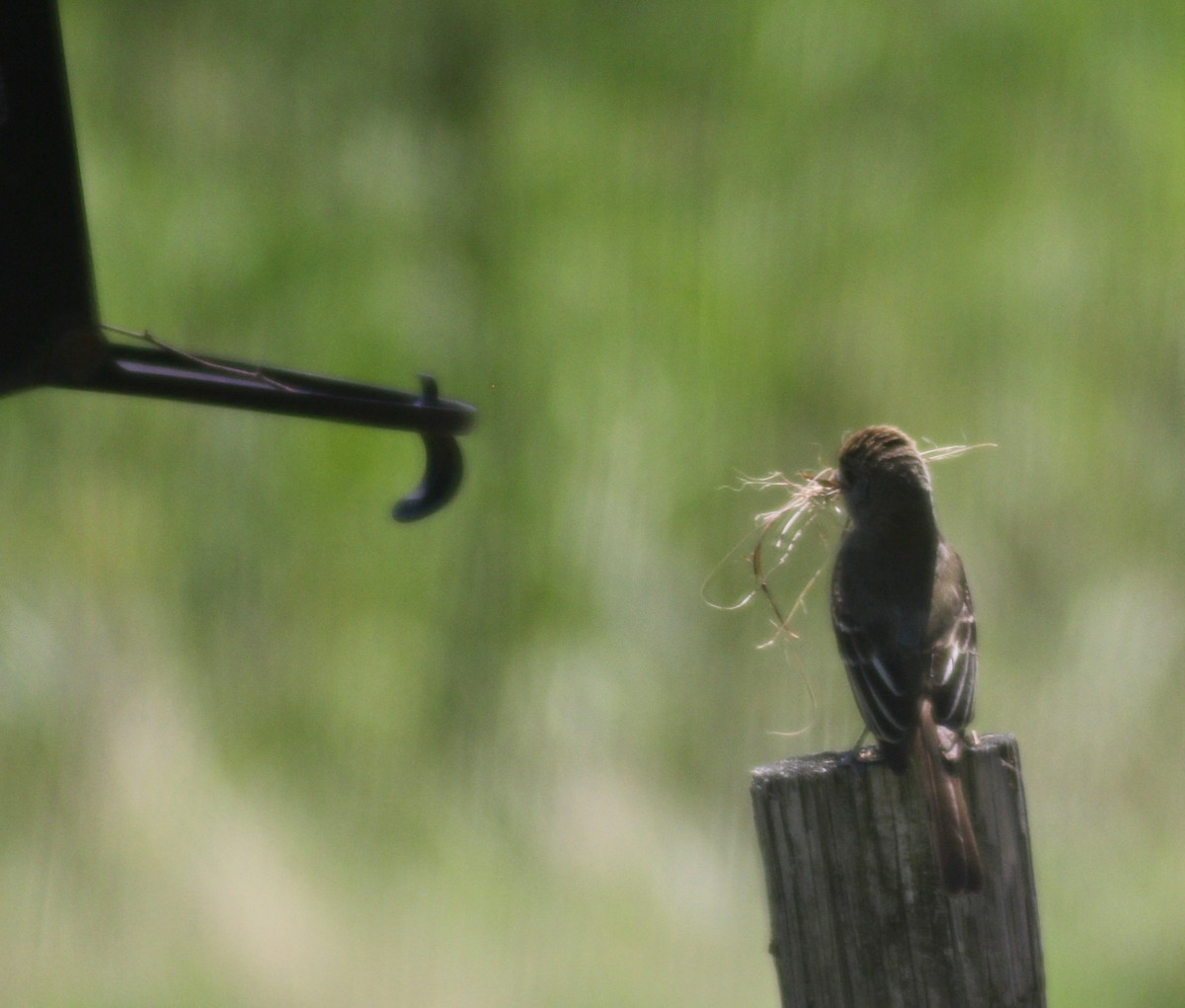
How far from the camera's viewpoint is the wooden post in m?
1.81

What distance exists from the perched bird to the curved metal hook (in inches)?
63.9

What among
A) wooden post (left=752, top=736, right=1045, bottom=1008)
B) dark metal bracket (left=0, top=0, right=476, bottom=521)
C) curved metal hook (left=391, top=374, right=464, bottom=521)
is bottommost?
wooden post (left=752, top=736, right=1045, bottom=1008)

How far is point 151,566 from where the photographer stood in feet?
18.2

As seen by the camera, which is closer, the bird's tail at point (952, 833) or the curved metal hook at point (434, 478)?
the curved metal hook at point (434, 478)

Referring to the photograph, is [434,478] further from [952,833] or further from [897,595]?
[897,595]

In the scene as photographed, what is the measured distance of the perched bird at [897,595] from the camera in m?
3.28

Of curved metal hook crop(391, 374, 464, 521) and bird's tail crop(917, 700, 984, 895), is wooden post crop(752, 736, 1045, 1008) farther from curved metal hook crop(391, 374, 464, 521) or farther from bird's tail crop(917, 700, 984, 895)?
curved metal hook crop(391, 374, 464, 521)

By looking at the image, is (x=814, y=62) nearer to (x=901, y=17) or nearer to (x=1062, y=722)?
(x=901, y=17)

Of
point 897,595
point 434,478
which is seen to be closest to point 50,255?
point 434,478

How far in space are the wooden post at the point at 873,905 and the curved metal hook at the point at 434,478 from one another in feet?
1.92

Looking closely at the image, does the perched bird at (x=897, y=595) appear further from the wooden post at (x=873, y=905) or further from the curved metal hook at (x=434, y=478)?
the curved metal hook at (x=434, y=478)

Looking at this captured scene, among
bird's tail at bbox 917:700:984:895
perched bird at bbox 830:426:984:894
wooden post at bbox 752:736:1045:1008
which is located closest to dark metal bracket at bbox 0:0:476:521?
wooden post at bbox 752:736:1045:1008

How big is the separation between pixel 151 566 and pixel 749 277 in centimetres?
285

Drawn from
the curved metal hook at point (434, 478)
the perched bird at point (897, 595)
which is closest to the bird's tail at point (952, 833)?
the curved metal hook at point (434, 478)
